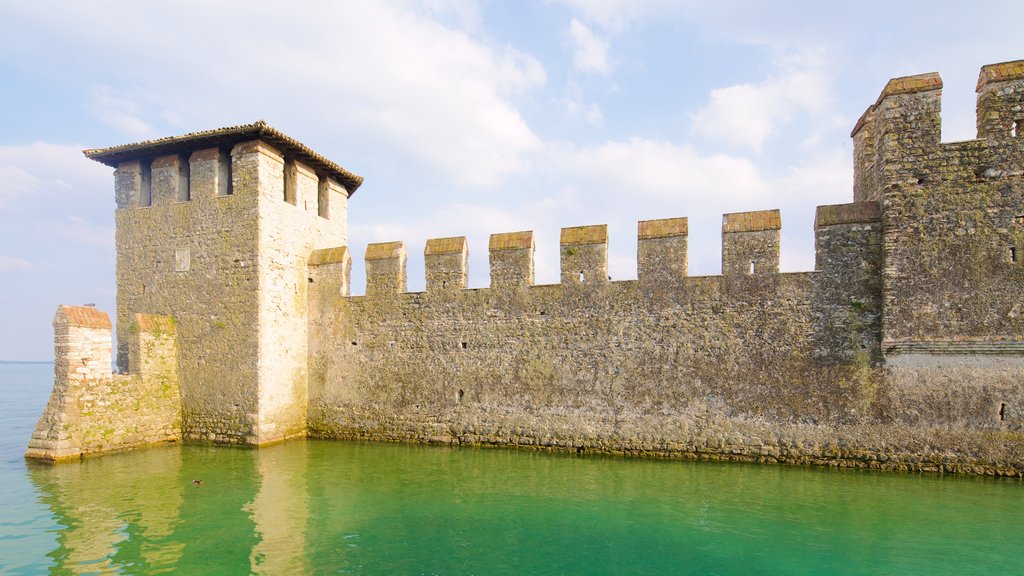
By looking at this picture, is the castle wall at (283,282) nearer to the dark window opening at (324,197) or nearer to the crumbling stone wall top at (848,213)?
the dark window opening at (324,197)

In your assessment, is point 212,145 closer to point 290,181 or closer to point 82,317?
point 290,181

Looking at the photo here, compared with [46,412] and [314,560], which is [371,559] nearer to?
[314,560]

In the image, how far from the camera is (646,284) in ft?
36.9

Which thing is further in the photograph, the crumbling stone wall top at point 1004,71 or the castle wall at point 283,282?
the castle wall at point 283,282

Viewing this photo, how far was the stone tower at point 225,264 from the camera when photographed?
12.4m

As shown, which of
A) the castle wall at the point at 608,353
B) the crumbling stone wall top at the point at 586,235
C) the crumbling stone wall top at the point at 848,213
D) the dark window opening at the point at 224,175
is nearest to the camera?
the crumbling stone wall top at the point at 848,213

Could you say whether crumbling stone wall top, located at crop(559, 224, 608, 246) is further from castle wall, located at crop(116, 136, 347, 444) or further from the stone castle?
castle wall, located at crop(116, 136, 347, 444)

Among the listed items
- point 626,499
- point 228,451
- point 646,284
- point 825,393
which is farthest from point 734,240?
point 228,451

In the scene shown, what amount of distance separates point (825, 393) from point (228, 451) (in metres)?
11.6

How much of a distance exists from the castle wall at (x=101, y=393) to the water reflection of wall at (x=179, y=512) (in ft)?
1.73

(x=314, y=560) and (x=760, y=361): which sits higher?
(x=760, y=361)

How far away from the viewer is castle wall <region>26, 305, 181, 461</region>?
1097 centimetres

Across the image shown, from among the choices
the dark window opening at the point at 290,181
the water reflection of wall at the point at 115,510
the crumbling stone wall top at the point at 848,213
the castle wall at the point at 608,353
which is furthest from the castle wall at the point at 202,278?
the crumbling stone wall top at the point at 848,213

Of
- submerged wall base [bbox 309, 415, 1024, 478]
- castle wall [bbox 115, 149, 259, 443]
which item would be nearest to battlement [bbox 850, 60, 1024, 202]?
submerged wall base [bbox 309, 415, 1024, 478]
